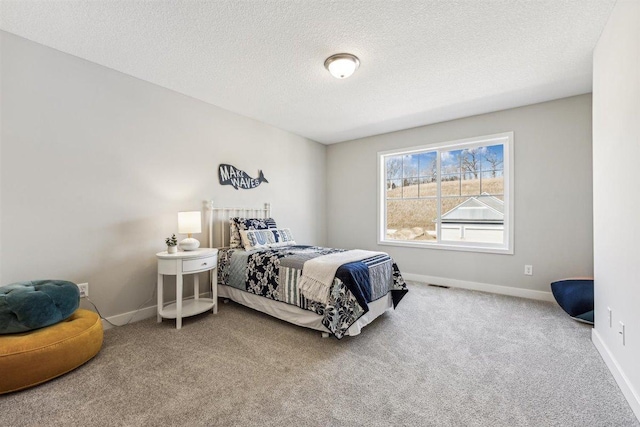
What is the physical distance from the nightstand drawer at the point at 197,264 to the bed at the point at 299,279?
22 centimetres

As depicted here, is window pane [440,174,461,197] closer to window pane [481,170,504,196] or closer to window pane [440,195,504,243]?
window pane [440,195,504,243]

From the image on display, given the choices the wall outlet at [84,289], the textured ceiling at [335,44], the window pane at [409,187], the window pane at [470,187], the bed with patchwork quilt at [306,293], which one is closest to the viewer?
the textured ceiling at [335,44]

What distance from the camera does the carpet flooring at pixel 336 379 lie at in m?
1.49

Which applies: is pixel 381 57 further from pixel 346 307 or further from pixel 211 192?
pixel 211 192

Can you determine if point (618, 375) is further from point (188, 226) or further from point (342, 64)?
point (188, 226)

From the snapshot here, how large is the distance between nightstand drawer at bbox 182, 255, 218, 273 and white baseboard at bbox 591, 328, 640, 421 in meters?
3.14

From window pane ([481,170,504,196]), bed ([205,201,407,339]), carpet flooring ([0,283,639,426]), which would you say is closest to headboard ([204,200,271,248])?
bed ([205,201,407,339])

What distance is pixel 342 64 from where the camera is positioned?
2.42 meters

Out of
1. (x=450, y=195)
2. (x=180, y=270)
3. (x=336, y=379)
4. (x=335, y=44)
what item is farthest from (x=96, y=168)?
(x=450, y=195)

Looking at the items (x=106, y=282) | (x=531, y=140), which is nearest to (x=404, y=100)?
(x=531, y=140)

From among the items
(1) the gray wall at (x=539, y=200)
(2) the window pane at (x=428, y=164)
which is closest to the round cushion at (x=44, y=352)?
(1) the gray wall at (x=539, y=200)

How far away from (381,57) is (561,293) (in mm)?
2981

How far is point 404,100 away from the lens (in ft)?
11.0

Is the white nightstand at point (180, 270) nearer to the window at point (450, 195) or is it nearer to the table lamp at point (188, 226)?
the table lamp at point (188, 226)
